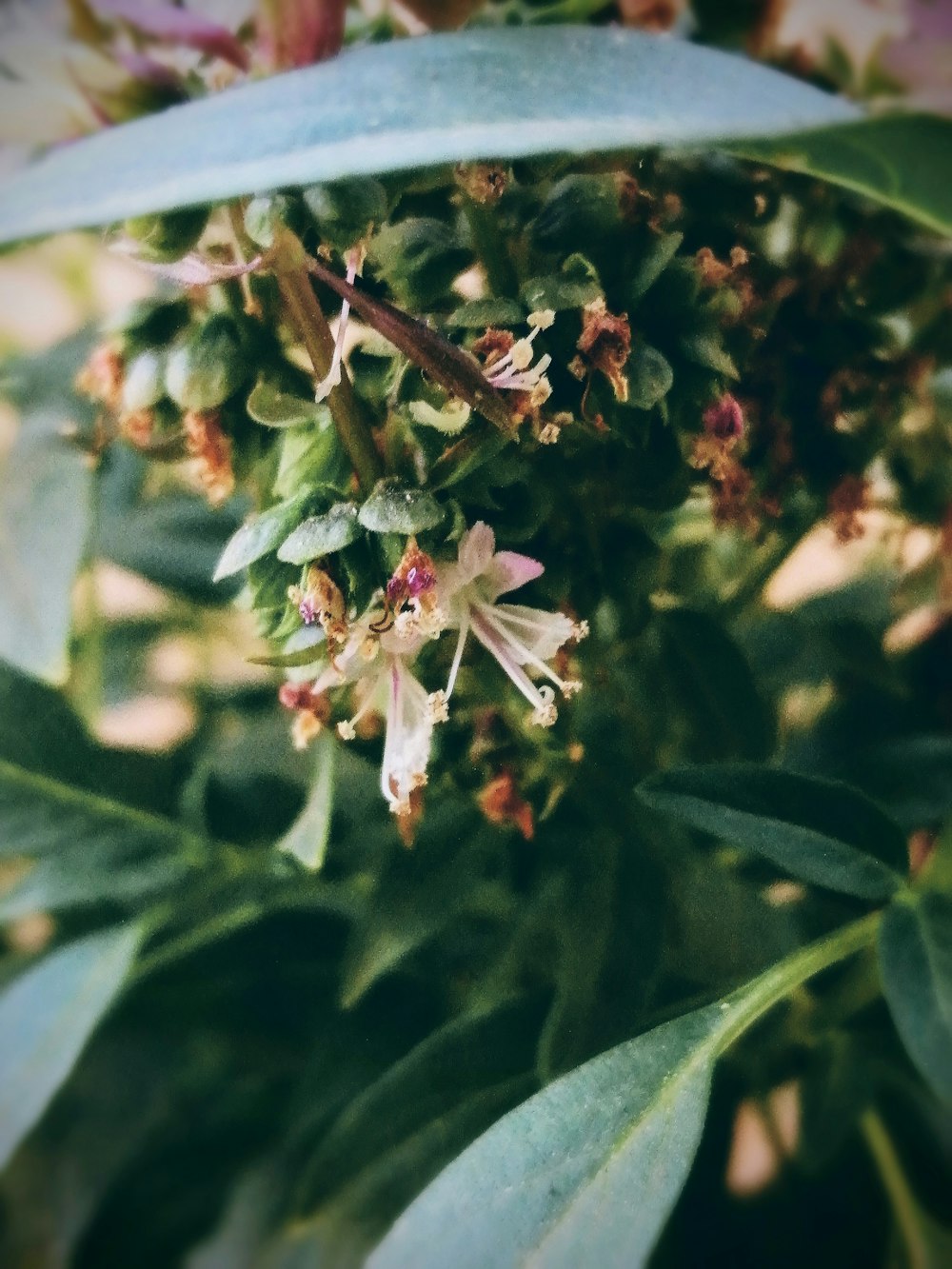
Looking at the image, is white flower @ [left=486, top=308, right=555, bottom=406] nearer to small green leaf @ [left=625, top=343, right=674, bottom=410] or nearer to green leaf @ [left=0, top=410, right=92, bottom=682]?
small green leaf @ [left=625, top=343, right=674, bottom=410]

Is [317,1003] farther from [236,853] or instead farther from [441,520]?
[441,520]

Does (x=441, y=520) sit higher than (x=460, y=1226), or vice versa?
(x=441, y=520)

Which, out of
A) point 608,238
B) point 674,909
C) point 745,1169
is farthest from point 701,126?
point 745,1169

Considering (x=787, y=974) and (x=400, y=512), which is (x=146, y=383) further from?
(x=787, y=974)

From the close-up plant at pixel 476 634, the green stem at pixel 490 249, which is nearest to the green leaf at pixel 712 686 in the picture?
the close-up plant at pixel 476 634

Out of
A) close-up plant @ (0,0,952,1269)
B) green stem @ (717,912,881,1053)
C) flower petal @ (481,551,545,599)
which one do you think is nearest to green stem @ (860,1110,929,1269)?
close-up plant @ (0,0,952,1269)

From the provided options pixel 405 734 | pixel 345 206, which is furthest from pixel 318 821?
pixel 345 206

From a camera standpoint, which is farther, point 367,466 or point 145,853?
point 145,853
